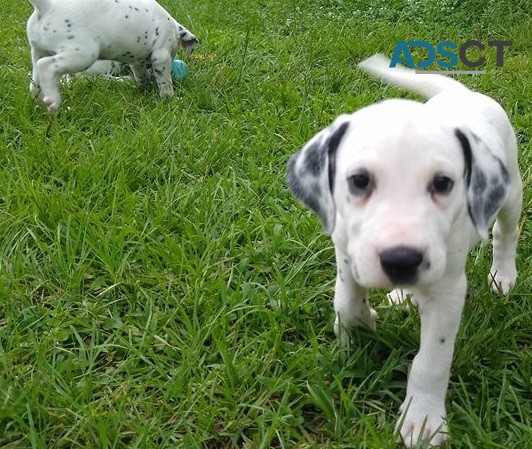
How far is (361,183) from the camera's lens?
77.5 inches

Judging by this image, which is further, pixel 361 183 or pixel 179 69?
pixel 179 69

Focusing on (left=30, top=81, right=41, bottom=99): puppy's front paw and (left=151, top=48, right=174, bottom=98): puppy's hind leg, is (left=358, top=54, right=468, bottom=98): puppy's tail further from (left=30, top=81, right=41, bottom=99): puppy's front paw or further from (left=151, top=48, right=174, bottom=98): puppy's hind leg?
(left=30, top=81, right=41, bottom=99): puppy's front paw

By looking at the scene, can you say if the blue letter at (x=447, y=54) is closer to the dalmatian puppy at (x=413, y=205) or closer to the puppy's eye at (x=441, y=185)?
the dalmatian puppy at (x=413, y=205)

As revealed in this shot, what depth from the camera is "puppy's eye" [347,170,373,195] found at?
6.37ft

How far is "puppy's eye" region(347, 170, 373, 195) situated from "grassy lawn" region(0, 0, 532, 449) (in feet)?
2.76

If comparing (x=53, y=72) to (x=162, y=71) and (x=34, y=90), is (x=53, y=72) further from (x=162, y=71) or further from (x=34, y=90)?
(x=162, y=71)

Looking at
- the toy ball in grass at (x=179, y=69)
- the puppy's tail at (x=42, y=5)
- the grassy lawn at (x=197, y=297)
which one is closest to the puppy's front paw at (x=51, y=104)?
the grassy lawn at (x=197, y=297)

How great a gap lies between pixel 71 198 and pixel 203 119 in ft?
4.64

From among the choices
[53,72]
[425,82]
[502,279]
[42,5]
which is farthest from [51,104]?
[502,279]

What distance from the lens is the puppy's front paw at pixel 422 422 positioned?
90.4 inches

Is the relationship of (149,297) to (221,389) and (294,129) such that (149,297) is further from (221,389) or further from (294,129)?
(294,129)

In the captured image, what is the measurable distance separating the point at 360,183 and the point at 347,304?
0.72 m

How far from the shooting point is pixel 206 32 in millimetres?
6988

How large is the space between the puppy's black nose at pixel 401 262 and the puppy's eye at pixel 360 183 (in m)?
0.23
